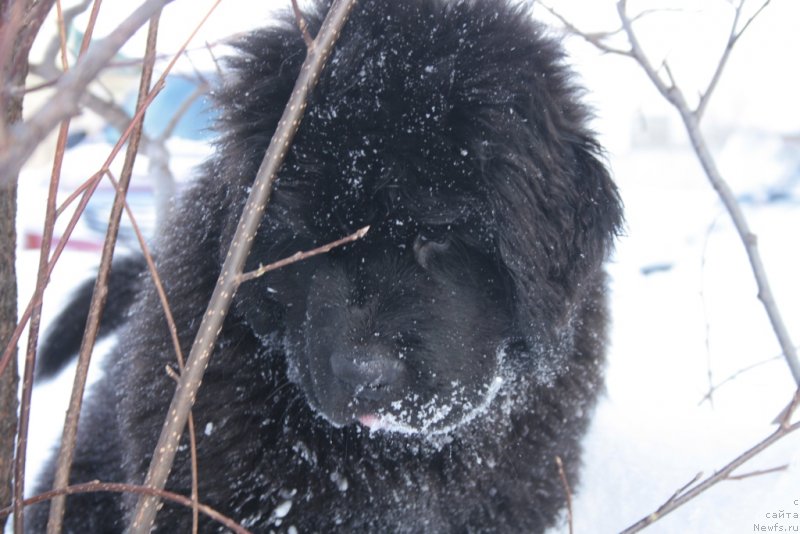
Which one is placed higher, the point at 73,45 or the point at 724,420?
the point at 73,45

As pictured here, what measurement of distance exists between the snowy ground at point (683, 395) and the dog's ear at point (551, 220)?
0.23 m

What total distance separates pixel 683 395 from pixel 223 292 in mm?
2389

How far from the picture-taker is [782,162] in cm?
1143

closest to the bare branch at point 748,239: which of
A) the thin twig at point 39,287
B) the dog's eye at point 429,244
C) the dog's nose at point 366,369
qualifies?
the dog's eye at point 429,244

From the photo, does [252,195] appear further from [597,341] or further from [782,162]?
[782,162]

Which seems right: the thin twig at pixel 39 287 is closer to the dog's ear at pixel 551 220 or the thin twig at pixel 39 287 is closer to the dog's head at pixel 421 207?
the dog's head at pixel 421 207

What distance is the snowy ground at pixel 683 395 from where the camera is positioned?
1916mm

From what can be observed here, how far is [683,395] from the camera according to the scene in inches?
118

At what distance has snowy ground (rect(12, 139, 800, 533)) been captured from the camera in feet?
6.29

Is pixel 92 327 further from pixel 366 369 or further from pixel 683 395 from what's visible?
pixel 683 395

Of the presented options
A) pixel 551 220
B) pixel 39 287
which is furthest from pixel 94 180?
pixel 551 220

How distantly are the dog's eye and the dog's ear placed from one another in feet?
0.41

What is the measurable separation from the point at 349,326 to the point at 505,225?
0.43m

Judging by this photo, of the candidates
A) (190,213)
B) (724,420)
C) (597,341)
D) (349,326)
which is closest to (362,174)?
(349,326)
